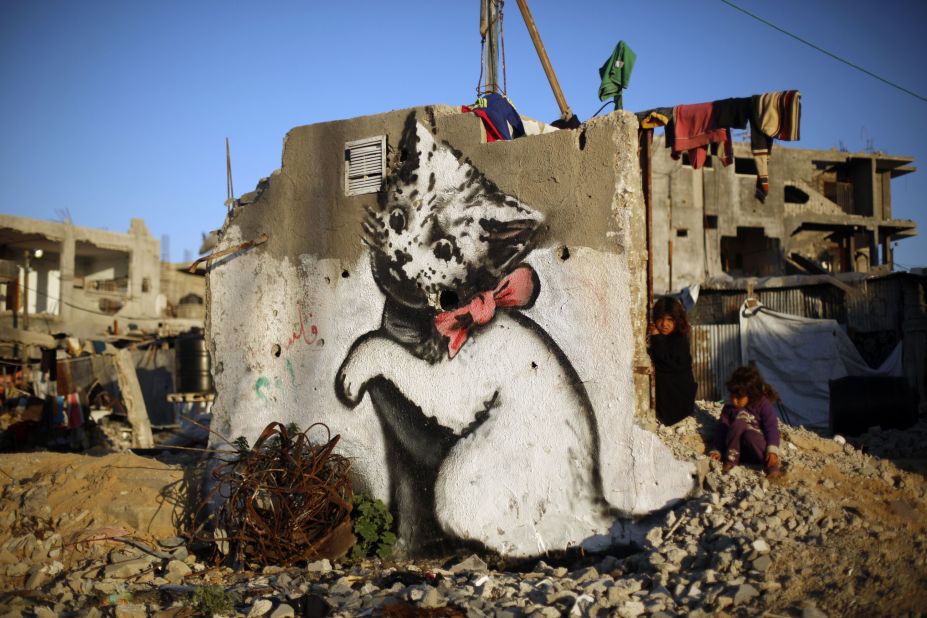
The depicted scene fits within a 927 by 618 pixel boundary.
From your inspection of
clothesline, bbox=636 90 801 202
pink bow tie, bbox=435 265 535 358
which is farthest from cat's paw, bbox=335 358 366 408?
clothesline, bbox=636 90 801 202

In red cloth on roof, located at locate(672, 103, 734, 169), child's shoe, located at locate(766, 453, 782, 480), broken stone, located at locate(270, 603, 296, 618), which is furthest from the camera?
red cloth on roof, located at locate(672, 103, 734, 169)

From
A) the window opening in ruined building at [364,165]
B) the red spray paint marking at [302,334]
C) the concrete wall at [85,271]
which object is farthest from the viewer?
the concrete wall at [85,271]

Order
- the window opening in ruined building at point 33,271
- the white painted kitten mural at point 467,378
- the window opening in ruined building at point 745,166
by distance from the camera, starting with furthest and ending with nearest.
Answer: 1. the window opening in ruined building at point 745,166
2. the window opening in ruined building at point 33,271
3. the white painted kitten mural at point 467,378

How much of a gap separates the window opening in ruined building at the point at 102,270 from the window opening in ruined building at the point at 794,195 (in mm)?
23205

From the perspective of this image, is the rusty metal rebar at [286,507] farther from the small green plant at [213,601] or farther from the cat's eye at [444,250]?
the cat's eye at [444,250]

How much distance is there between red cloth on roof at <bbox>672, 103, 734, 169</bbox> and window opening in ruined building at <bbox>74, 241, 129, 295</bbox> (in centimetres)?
2269

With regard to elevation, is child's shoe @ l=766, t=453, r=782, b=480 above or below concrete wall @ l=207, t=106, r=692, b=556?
below

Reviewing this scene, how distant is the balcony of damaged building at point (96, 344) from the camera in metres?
14.2

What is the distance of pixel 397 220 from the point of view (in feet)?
20.2

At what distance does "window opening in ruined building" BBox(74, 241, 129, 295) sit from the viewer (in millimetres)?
24766

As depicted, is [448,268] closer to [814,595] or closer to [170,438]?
[814,595]

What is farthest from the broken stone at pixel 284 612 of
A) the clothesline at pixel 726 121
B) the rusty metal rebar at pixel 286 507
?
the clothesline at pixel 726 121

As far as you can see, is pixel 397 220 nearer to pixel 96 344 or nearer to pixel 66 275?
pixel 96 344

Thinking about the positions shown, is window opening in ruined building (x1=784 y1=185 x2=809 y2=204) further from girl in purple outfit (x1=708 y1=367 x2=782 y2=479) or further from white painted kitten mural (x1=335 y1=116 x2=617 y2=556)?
white painted kitten mural (x1=335 y1=116 x2=617 y2=556)
